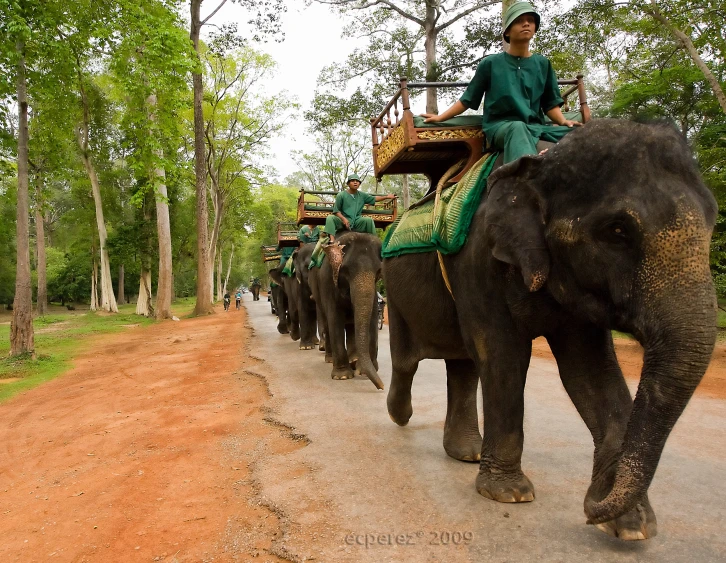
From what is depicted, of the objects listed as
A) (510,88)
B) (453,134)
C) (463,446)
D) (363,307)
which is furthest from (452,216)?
(363,307)

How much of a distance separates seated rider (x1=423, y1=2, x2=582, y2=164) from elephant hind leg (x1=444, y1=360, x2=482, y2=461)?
1.72m

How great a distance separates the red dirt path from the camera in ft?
9.32

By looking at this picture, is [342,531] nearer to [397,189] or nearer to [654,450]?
[654,450]

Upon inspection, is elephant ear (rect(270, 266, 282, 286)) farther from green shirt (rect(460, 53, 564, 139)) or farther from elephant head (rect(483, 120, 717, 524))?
elephant head (rect(483, 120, 717, 524))

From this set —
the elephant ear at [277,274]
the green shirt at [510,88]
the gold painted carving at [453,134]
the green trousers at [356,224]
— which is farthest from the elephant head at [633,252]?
A: the elephant ear at [277,274]

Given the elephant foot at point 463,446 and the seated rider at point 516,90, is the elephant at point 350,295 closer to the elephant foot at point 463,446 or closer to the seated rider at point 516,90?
the elephant foot at point 463,446

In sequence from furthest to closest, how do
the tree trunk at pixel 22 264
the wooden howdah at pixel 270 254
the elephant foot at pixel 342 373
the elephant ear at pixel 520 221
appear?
the wooden howdah at pixel 270 254 < the tree trunk at pixel 22 264 < the elephant foot at pixel 342 373 < the elephant ear at pixel 520 221

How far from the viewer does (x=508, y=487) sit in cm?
293

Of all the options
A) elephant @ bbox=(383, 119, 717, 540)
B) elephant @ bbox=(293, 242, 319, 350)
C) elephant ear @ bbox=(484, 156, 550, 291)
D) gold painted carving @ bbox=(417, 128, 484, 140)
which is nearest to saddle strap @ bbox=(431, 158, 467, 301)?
elephant @ bbox=(383, 119, 717, 540)

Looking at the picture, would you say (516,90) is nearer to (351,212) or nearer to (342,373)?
(351,212)

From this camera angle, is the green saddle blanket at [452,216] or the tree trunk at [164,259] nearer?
the green saddle blanket at [452,216]

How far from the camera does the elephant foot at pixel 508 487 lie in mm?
2918

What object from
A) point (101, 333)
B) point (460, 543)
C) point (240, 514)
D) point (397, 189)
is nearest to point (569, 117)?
point (460, 543)

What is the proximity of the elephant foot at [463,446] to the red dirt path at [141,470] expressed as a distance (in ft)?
4.29
